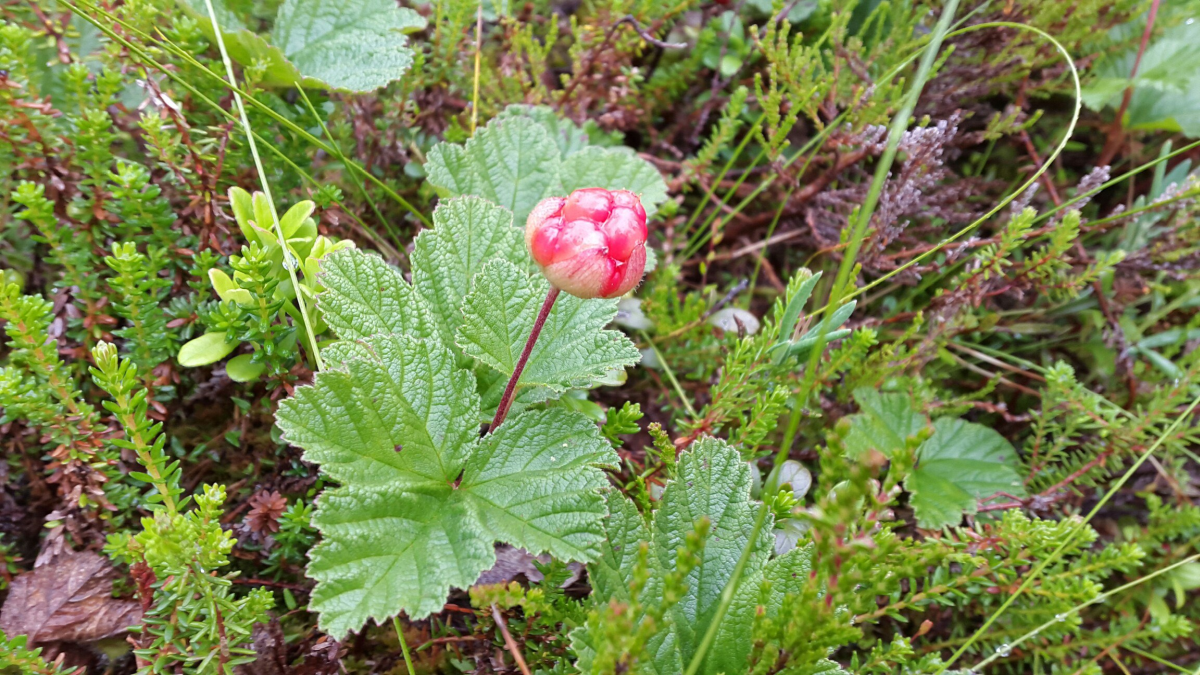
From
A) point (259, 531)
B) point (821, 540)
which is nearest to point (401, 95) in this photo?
point (259, 531)

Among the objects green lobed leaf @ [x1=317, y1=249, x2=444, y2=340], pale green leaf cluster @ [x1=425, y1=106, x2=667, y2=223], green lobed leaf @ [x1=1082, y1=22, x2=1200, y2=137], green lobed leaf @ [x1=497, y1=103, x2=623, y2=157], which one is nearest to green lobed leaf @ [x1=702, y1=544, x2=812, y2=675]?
green lobed leaf @ [x1=317, y1=249, x2=444, y2=340]

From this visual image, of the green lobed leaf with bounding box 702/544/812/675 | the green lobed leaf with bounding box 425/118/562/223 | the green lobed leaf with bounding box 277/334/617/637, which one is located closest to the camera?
the green lobed leaf with bounding box 277/334/617/637

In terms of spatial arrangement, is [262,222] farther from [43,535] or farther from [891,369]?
[891,369]

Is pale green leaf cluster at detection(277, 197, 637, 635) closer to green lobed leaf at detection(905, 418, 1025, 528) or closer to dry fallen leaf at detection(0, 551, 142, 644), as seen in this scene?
dry fallen leaf at detection(0, 551, 142, 644)

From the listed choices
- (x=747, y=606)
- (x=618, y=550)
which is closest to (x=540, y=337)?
(x=618, y=550)

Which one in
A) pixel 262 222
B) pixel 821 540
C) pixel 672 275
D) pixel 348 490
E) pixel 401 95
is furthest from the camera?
pixel 401 95

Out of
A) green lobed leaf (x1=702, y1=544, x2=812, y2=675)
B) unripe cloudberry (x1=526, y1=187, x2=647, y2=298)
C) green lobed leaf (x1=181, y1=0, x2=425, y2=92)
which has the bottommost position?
green lobed leaf (x1=702, y1=544, x2=812, y2=675)
